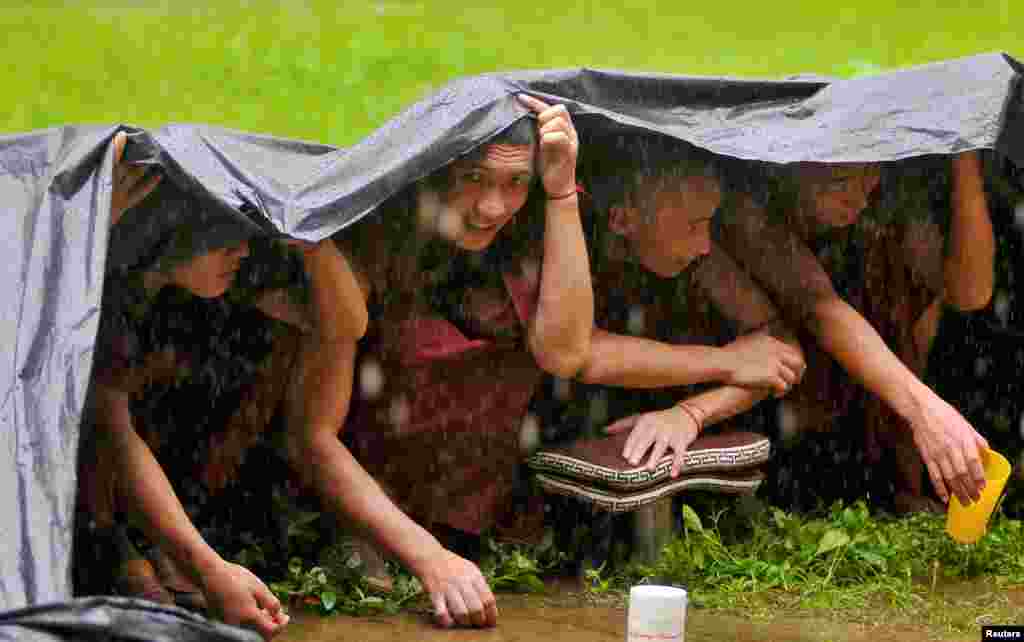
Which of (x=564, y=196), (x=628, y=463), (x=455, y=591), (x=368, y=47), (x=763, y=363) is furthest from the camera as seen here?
(x=368, y=47)

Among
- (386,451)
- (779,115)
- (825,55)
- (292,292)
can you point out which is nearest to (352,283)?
(292,292)

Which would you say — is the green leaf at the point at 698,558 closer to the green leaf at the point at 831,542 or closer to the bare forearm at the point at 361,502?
the green leaf at the point at 831,542

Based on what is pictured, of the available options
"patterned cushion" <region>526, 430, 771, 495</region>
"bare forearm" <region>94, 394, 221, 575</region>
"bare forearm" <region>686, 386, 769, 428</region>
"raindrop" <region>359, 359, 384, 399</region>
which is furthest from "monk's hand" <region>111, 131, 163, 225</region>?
"bare forearm" <region>686, 386, 769, 428</region>

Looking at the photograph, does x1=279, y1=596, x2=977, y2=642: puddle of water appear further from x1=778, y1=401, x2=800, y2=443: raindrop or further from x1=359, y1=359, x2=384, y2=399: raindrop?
x1=778, y1=401, x2=800, y2=443: raindrop

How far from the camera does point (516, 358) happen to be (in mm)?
5805

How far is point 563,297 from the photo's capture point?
5379mm

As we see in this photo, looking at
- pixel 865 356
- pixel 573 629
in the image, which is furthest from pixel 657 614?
pixel 865 356

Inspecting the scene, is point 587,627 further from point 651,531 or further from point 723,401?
point 723,401

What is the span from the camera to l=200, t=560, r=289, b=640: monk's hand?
4750 millimetres

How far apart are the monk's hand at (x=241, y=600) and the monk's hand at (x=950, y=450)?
233 cm

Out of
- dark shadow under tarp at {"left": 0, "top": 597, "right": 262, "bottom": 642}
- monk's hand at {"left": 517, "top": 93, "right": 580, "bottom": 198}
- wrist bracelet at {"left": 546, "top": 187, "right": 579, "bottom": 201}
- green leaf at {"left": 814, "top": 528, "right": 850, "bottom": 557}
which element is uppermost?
monk's hand at {"left": 517, "top": 93, "right": 580, "bottom": 198}

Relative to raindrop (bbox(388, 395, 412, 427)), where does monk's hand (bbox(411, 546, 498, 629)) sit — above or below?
below

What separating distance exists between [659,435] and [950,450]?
99 centimetres

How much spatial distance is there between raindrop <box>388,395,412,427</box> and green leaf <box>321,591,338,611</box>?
68cm
